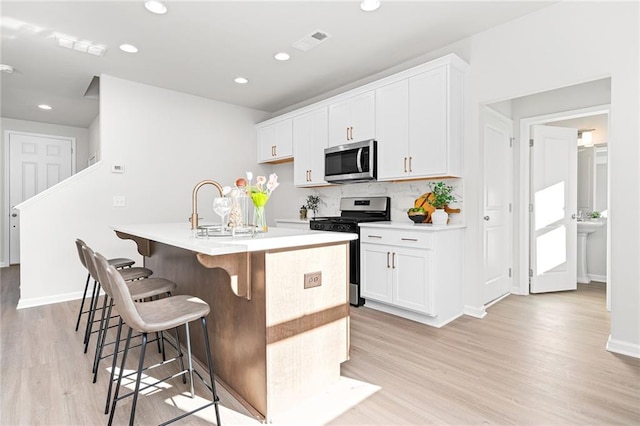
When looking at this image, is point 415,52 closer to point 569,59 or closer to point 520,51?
point 520,51

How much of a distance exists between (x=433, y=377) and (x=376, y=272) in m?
1.40

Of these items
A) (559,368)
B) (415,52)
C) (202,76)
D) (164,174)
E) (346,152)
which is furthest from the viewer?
(164,174)

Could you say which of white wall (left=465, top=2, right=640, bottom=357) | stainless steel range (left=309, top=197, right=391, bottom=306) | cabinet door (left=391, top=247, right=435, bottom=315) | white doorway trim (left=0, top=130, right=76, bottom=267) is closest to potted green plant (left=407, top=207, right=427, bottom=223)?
cabinet door (left=391, top=247, right=435, bottom=315)

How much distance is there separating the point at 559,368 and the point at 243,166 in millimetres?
4649

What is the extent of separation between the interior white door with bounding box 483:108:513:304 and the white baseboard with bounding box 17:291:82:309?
4.66 metres

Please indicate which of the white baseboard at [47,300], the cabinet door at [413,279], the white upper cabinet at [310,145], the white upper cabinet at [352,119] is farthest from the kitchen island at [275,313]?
the white baseboard at [47,300]

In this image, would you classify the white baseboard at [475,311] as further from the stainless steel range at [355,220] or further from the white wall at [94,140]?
the white wall at [94,140]

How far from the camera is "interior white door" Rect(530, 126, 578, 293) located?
4211 millimetres

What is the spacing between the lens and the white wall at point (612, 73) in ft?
7.97

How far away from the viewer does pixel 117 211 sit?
4.36m

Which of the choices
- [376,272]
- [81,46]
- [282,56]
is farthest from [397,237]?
[81,46]

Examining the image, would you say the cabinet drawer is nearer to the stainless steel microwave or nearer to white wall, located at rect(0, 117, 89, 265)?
the stainless steel microwave

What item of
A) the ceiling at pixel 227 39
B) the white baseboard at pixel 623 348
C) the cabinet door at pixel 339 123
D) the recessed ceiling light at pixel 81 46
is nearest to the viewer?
the white baseboard at pixel 623 348

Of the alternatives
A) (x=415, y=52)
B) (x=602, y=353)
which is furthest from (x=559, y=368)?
(x=415, y=52)
